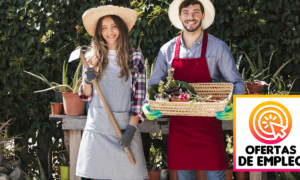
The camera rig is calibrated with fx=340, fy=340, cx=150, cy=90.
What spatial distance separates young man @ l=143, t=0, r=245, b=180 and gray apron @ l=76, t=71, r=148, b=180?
1.01 ft

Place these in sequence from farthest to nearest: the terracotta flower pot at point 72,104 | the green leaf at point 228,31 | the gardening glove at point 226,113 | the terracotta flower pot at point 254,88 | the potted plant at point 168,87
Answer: the green leaf at point 228,31 → the terracotta flower pot at point 72,104 → the terracotta flower pot at point 254,88 → the potted plant at point 168,87 → the gardening glove at point 226,113

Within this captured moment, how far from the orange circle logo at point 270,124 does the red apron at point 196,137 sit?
25 centimetres

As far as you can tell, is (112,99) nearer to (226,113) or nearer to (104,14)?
(104,14)

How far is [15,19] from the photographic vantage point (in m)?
3.68

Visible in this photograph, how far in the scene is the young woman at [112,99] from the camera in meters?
2.30

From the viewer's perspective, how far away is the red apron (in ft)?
7.82

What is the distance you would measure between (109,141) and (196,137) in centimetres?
61

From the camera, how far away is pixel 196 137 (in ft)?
7.87

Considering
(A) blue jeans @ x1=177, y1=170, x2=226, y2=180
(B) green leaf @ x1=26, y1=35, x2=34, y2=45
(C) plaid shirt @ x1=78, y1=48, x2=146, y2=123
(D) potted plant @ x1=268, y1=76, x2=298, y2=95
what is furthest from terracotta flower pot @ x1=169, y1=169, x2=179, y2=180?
(B) green leaf @ x1=26, y1=35, x2=34, y2=45

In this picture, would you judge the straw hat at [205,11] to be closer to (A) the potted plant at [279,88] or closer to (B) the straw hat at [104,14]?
(B) the straw hat at [104,14]

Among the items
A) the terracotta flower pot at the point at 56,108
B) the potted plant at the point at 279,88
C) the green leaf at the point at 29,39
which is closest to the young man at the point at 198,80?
the potted plant at the point at 279,88

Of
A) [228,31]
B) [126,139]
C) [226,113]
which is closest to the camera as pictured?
[226,113]

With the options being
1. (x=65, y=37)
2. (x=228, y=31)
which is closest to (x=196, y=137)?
(x=228, y=31)

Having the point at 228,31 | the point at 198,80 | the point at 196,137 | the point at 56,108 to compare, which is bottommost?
the point at 196,137
